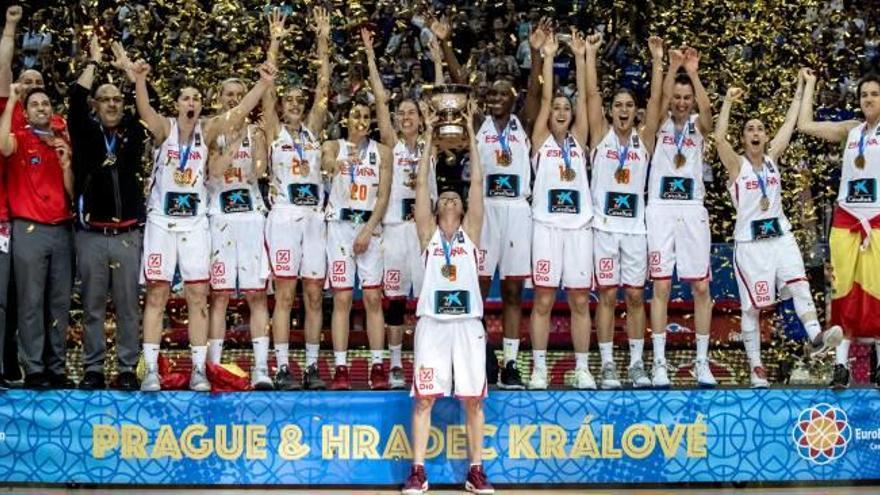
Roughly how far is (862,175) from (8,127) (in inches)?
220

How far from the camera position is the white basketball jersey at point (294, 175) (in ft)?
32.9

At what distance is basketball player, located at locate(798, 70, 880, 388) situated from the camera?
388 inches

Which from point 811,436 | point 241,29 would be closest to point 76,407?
point 241,29

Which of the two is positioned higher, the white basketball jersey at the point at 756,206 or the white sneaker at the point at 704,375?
the white basketball jersey at the point at 756,206

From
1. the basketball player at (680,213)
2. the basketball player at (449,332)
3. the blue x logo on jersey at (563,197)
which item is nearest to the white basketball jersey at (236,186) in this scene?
the basketball player at (449,332)

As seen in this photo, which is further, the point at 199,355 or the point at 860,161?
the point at 860,161

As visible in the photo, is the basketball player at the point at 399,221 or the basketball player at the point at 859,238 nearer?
the basketball player at the point at 859,238

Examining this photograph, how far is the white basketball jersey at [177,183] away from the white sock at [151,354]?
0.78 meters

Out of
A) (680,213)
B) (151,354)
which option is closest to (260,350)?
(151,354)

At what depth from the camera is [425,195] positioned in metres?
9.48

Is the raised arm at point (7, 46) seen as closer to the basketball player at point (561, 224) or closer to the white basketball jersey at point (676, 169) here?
the basketball player at point (561, 224)

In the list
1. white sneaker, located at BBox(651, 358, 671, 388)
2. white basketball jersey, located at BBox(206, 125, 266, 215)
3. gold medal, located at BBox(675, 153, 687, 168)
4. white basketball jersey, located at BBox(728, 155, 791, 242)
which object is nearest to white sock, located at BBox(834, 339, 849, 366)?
white basketball jersey, located at BBox(728, 155, 791, 242)

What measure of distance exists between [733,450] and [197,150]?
4.05 meters

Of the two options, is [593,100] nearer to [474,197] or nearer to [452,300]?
[474,197]
